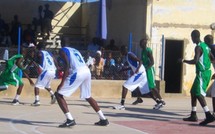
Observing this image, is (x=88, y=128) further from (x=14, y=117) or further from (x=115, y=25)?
(x=115, y=25)

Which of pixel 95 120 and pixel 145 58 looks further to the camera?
pixel 145 58

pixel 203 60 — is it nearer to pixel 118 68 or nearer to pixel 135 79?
pixel 135 79

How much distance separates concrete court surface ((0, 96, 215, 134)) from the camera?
35.8 feet

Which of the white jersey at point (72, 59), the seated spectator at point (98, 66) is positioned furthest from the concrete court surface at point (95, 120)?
the seated spectator at point (98, 66)

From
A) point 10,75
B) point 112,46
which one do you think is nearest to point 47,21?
point 112,46

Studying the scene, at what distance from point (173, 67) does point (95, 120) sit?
1086 centimetres

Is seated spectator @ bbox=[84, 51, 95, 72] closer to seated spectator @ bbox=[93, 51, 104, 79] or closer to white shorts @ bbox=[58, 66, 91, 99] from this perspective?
seated spectator @ bbox=[93, 51, 104, 79]

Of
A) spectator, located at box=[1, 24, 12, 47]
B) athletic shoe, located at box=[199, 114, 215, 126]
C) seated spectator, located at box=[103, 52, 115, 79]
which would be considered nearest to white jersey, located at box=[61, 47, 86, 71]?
athletic shoe, located at box=[199, 114, 215, 126]

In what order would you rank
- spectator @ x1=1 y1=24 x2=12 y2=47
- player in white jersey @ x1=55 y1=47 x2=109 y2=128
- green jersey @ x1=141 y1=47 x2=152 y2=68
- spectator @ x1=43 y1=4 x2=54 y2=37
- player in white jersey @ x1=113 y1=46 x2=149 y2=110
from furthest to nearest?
spectator @ x1=43 y1=4 x2=54 y2=37 → spectator @ x1=1 y1=24 x2=12 y2=47 → green jersey @ x1=141 y1=47 x2=152 y2=68 → player in white jersey @ x1=113 y1=46 x2=149 y2=110 → player in white jersey @ x1=55 y1=47 x2=109 y2=128

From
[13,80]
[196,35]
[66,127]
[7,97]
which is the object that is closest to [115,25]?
[7,97]

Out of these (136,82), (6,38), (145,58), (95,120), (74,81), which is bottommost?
(95,120)

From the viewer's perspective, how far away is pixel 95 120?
12.4 m

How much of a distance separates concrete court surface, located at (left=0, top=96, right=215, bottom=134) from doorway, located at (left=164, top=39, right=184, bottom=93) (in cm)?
585

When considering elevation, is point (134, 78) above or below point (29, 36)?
below
